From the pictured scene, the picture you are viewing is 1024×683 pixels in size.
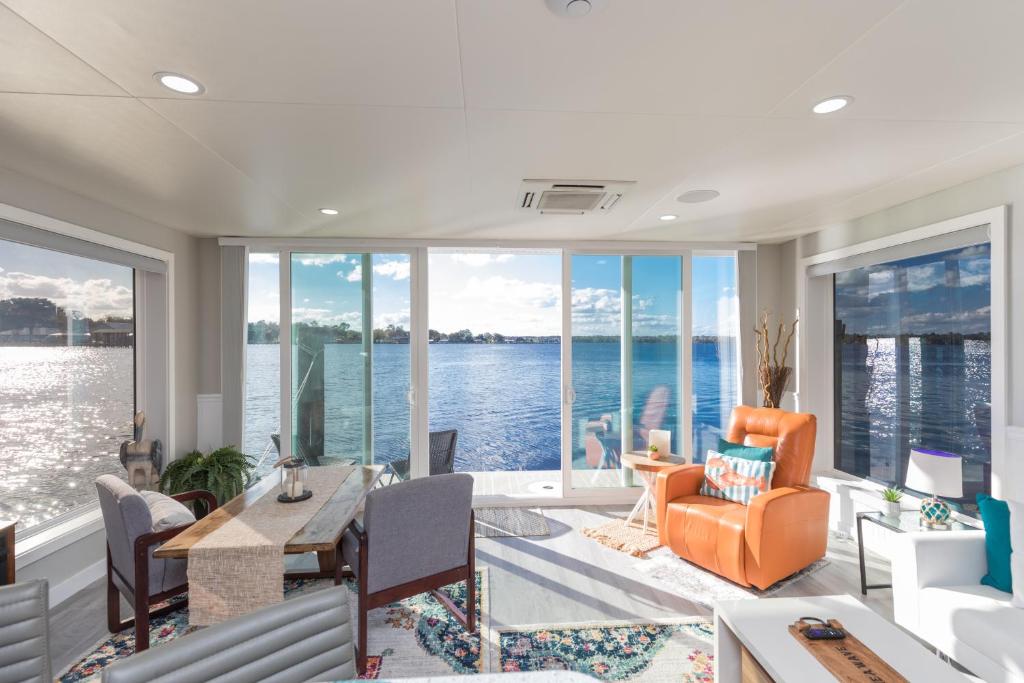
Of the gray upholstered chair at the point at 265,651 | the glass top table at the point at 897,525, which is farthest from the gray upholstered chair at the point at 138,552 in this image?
the glass top table at the point at 897,525

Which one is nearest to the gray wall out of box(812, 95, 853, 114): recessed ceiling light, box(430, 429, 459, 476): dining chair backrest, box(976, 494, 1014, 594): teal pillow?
box(430, 429, 459, 476): dining chair backrest

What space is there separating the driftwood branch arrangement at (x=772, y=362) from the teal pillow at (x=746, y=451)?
2.97ft

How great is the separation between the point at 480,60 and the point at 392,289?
2.98 m

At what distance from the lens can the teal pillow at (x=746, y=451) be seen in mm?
3307

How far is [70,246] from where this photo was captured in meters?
2.92

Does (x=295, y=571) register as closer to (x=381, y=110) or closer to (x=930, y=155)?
(x=381, y=110)

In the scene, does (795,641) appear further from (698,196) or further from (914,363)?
(914,363)

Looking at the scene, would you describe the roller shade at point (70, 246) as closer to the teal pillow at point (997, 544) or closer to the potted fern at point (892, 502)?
the teal pillow at point (997, 544)

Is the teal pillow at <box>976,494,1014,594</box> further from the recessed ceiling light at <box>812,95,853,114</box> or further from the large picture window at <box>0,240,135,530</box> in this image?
the large picture window at <box>0,240,135,530</box>

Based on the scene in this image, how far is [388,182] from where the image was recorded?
9.16ft

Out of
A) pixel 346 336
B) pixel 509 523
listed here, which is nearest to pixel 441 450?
pixel 509 523

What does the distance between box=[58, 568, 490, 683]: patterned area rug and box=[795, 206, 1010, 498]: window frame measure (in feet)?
9.51

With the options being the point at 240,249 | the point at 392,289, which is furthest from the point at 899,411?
the point at 240,249

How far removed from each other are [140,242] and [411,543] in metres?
3.00
